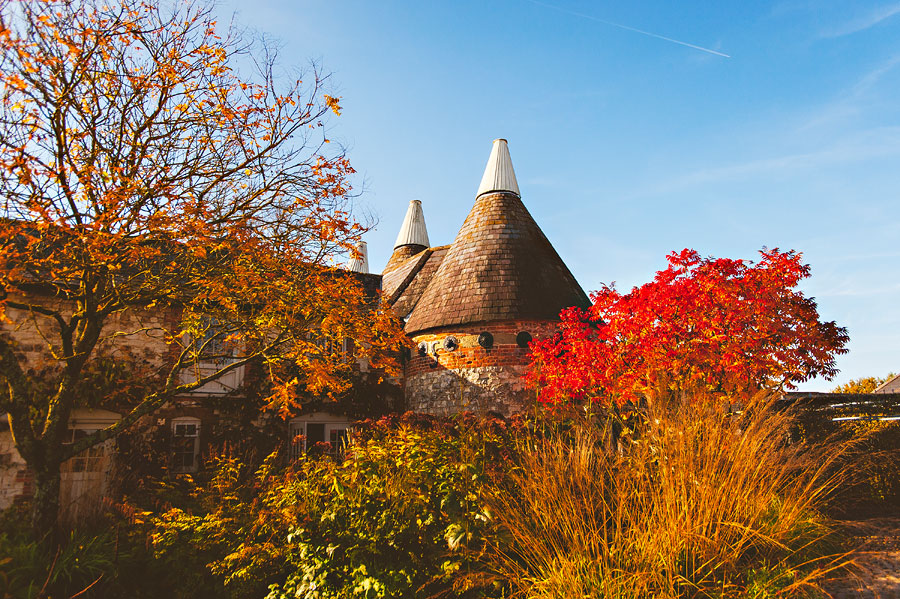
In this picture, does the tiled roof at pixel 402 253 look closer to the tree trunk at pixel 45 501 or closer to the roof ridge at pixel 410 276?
the roof ridge at pixel 410 276

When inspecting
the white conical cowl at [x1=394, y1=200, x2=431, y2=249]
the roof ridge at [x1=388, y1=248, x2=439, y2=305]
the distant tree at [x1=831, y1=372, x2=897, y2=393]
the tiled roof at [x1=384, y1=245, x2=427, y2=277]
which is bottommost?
the distant tree at [x1=831, y1=372, x2=897, y2=393]

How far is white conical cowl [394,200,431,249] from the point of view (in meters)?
25.4

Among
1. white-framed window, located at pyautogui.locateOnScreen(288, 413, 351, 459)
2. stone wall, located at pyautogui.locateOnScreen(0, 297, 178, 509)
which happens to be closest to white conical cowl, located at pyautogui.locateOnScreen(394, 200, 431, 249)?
white-framed window, located at pyautogui.locateOnScreen(288, 413, 351, 459)

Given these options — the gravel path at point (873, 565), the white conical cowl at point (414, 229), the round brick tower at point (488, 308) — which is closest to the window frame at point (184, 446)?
the round brick tower at point (488, 308)

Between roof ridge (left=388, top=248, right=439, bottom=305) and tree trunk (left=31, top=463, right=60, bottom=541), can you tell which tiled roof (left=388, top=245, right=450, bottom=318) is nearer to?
roof ridge (left=388, top=248, right=439, bottom=305)

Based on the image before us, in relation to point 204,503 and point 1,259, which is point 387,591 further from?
point 1,259

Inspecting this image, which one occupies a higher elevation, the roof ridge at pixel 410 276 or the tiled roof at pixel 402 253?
the tiled roof at pixel 402 253

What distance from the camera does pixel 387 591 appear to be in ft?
13.7

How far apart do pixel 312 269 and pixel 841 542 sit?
24.4 feet

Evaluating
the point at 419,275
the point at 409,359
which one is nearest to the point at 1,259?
the point at 409,359

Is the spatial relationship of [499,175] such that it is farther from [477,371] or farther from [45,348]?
[45,348]

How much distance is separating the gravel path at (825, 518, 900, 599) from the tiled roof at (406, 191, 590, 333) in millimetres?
7789

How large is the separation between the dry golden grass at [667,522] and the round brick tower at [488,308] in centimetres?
722

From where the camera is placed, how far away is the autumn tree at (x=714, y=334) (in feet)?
28.1
